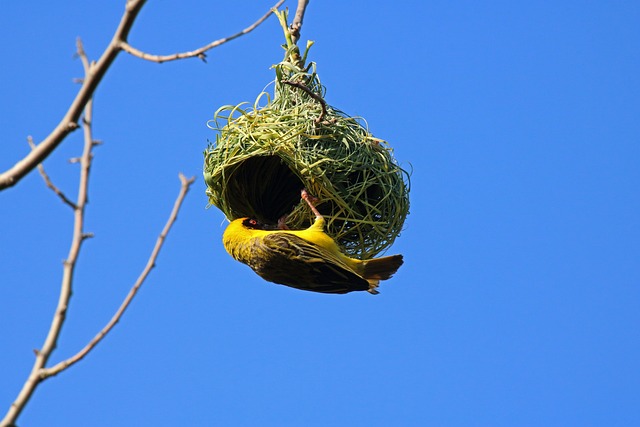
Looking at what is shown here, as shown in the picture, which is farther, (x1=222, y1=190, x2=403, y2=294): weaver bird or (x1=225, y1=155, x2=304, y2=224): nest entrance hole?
(x1=225, y1=155, x2=304, y2=224): nest entrance hole

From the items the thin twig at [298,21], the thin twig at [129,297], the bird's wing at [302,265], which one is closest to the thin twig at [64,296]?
the thin twig at [129,297]

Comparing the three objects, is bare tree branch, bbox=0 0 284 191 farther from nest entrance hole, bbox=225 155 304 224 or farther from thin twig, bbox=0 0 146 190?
nest entrance hole, bbox=225 155 304 224

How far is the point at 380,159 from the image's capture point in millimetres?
4316

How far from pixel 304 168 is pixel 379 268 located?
56 cm

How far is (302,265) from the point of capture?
159 inches

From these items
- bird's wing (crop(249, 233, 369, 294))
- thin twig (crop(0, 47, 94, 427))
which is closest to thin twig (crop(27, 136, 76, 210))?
thin twig (crop(0, 47, 94, 427))

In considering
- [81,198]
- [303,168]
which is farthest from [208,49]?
[303,168]

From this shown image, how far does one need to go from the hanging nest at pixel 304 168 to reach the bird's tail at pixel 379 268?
0.15 m

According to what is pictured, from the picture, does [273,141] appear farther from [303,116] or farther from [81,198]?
[81,198]

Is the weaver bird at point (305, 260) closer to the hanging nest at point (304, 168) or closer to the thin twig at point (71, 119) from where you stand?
the hanging nest at point (304, 168)

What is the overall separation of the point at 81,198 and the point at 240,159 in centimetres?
238

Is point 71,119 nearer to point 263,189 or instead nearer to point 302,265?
point 302,265

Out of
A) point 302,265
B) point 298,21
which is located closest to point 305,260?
point 302,265

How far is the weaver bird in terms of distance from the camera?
13.2 feet
